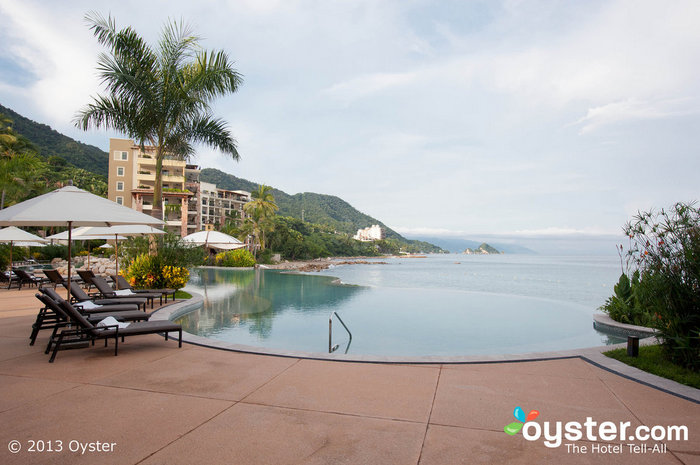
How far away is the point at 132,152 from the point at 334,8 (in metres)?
41.8

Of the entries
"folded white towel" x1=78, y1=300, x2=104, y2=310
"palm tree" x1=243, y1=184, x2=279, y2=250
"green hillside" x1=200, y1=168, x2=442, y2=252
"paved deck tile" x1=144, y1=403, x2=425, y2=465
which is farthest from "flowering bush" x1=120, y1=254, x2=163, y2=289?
"green hillside" x1=200, y1=168, x2=442, y2=252

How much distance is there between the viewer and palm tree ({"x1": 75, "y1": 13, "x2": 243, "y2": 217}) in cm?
1027

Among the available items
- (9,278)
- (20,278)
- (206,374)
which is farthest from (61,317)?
(9,278)

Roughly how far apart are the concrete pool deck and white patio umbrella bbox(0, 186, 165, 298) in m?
1.78

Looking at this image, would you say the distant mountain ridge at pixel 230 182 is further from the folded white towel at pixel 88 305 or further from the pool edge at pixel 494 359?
the pool edge at pixel 494 359

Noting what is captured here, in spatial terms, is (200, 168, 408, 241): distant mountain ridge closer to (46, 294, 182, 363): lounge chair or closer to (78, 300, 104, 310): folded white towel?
(78, 300, 104, 310): folded white towel

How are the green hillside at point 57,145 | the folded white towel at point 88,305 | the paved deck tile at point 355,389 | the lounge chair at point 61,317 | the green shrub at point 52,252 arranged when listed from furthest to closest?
the green hillside at point 57,145
the green shrub at point 52,252
the folded white towel at point 88,305
the lounge chair at point 61,317
the paved deck tile at point 355,389

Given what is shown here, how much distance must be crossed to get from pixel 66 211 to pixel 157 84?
6.90 m

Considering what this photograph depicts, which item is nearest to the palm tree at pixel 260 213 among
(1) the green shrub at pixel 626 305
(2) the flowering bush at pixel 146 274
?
(2) the flowering bush at pixel 146 274

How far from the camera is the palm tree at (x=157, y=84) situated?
1027cm

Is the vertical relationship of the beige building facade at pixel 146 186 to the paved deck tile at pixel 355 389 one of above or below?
above

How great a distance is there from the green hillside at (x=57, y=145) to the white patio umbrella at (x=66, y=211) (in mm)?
54361

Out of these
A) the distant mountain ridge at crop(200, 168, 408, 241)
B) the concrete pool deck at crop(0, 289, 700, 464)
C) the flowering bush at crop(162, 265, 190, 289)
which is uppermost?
the distant mountain ridge at crop(200, 168, 408, 241)

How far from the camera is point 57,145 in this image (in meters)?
52.2
